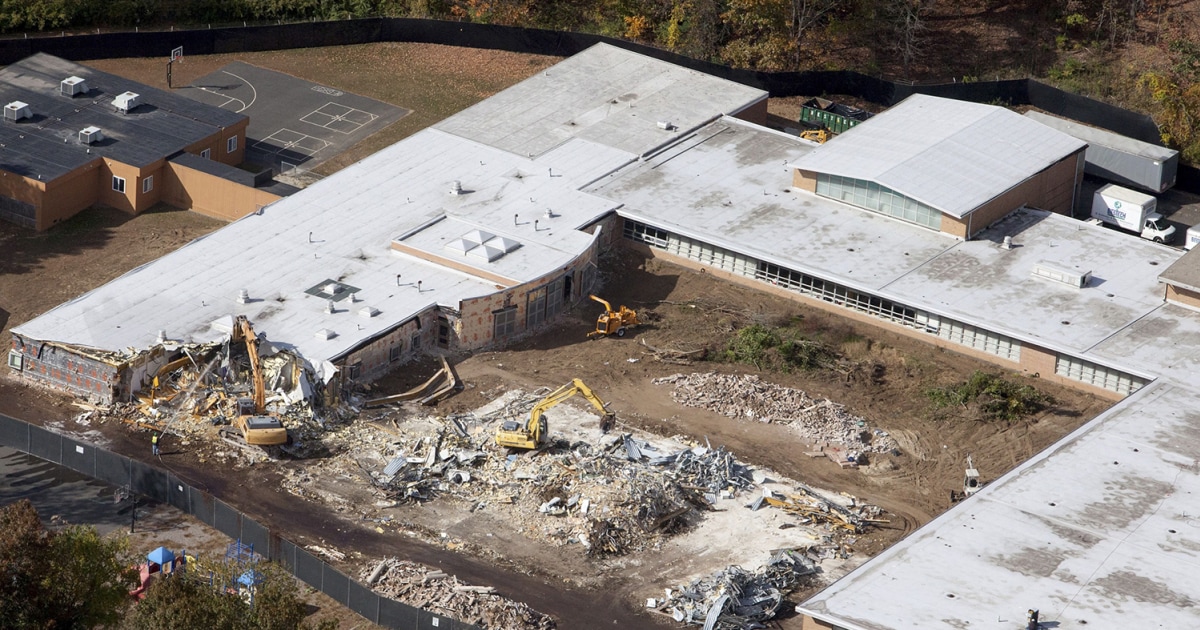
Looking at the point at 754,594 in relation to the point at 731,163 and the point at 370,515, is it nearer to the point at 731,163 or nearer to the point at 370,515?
the point at 370,515

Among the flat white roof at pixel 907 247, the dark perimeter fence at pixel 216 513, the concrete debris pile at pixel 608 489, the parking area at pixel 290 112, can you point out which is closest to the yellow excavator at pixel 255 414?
the dark perimeter fence at pixel 216 513

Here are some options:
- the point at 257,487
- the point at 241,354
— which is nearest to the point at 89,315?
the point at 241,354

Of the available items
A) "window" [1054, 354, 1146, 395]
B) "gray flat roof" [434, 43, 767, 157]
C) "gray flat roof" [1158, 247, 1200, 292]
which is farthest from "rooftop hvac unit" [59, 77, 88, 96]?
"gray flat roof" [1158, 247, 1200, 292]

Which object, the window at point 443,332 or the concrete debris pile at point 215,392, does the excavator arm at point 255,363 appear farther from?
the window at point 443,332

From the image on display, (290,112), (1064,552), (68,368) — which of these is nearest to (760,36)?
(290,112)

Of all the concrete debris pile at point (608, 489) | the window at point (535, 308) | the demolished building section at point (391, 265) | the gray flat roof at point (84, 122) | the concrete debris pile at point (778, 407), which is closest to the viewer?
the concrete debris pile at point (608, 489)
